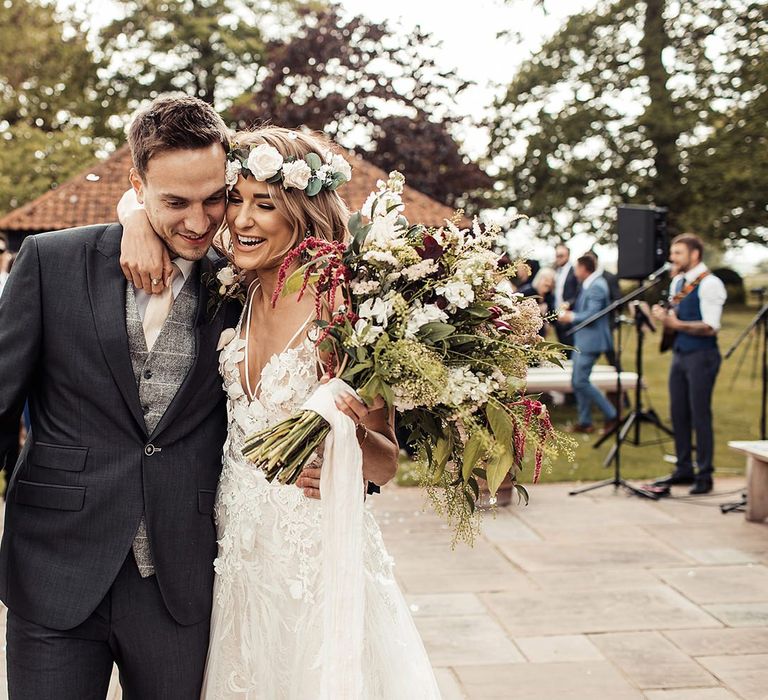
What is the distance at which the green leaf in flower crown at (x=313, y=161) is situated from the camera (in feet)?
8.39

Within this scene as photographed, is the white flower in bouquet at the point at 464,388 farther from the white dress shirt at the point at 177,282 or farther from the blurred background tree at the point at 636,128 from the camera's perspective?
the blurred background tree at the point at 636,128

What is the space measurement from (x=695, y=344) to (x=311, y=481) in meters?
6.35

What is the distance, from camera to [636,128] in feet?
71.7

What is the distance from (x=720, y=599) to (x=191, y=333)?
13.5ft

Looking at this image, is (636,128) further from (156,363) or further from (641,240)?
(156,363)

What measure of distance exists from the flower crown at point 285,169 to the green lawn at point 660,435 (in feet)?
9.36

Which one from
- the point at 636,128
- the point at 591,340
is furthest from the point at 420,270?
the point at 636,128

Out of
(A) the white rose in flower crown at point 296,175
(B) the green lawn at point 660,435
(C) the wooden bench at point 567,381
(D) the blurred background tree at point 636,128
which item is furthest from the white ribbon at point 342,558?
(D) the blurred background tree at point 636,128

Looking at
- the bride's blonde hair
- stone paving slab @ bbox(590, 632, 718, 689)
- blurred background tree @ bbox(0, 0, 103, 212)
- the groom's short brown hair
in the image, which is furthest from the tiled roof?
the groom's short brown hair

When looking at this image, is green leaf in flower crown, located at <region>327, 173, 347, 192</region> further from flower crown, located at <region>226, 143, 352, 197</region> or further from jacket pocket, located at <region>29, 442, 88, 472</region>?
jacket pocket, located at <region>29, 442, 88, 472</region>

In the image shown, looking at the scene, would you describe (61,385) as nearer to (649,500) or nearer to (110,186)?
(649,500)

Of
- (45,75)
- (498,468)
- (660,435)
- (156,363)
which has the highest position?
(45,75)

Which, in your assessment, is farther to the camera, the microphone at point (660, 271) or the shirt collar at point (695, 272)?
the microphone at point (660, 271)

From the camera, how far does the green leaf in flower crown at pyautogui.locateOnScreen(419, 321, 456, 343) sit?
215cm
